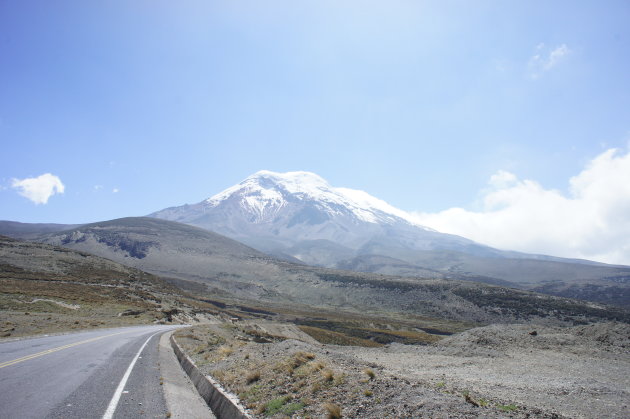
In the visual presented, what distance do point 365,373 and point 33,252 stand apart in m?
119

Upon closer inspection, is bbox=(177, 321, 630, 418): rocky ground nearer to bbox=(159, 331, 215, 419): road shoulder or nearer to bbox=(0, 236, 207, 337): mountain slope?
bbox=(159, 331, 215, 419): road shoulder

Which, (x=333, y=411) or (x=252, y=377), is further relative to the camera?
(x=252, y=377)

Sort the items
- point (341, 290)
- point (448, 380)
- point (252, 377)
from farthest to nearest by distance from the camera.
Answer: point (341, 290), point (448, 380), point (252, 377)

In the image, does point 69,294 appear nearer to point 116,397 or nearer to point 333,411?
point 116,397

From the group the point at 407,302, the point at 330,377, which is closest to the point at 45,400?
the point at 330,377

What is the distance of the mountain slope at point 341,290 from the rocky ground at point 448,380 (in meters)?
72.6

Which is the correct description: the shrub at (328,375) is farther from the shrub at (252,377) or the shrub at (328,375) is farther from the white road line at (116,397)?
the white road line at (116,397)

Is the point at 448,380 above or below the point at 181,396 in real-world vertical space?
below

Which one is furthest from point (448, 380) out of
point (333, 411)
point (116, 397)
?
point (116, 397)

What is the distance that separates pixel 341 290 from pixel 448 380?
12704cm

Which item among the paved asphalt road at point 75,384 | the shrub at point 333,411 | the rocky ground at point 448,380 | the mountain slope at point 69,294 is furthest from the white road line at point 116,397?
the mountain slope at point 69,294

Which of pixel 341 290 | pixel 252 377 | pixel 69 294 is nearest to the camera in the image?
pixel 252 377

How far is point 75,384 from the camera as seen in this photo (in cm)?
1088

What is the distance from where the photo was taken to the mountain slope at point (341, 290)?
3927 inches
